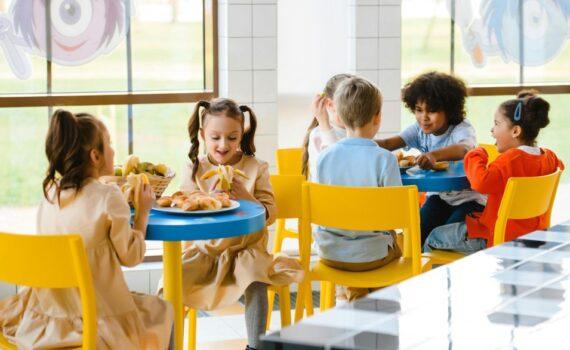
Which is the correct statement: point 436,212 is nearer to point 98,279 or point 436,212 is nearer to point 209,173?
point 209,173

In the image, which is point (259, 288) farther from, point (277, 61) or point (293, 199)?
point (277, 61)

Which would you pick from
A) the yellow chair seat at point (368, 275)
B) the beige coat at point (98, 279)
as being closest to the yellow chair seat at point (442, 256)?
the yellow chair seat at point (368, 275)

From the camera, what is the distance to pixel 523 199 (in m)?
3.73

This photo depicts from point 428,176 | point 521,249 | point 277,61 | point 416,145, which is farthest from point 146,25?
point 521,249

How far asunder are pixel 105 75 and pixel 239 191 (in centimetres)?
179

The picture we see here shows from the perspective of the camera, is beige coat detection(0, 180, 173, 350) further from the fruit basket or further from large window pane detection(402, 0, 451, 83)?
large window pane detection(402, 0, 451, 83)

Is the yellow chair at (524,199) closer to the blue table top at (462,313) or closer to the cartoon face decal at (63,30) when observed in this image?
the blue table top at (462,313)

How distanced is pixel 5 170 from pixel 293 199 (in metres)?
1.80

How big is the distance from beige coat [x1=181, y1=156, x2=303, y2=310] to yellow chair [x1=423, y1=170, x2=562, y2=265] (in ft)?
2.59

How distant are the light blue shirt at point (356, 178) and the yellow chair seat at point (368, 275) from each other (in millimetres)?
48

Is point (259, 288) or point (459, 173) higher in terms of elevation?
point (459, 173)

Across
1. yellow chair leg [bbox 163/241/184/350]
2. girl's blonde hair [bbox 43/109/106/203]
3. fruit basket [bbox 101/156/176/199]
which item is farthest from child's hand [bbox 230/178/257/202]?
girl's blonde hair [bbox 43/109/106/203]

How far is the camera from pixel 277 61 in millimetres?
5438

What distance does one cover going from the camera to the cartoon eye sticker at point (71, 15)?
16.2 feet
